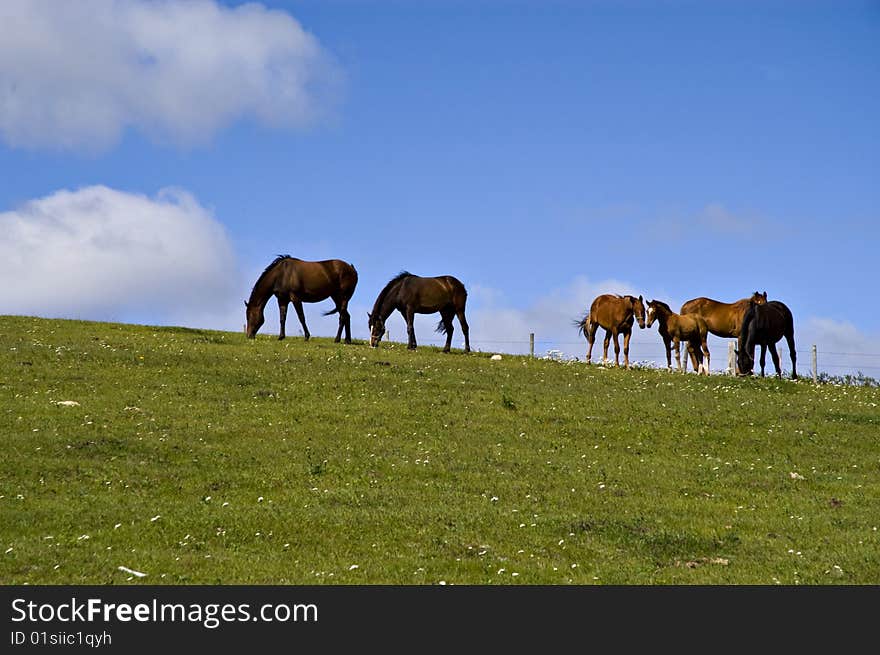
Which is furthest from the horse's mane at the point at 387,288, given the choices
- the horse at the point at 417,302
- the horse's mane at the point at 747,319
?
the horse's mane at the point at 747,319

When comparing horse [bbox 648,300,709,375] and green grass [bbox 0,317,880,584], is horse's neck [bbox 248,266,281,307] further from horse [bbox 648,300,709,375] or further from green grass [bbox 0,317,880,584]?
horse [bbox 648,300,709,375]

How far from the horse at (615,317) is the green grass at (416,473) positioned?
5.93 metres

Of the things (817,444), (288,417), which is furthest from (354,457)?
(817,444)

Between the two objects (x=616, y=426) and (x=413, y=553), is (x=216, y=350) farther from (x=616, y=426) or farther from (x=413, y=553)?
(x=413, y=553)

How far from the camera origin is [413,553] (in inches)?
634

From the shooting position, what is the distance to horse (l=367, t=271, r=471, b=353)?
135 feet

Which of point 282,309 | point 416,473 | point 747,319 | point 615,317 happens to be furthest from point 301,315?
point 416,473

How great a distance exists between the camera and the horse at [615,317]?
41.0 m

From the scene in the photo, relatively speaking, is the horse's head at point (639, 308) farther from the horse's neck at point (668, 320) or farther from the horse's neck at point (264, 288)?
the horse's neck at point (264, 288)

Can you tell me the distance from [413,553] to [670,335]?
25.9m

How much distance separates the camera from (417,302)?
135 feet

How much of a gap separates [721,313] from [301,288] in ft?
50.6

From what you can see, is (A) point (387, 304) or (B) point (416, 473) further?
(A) point (387, 304)

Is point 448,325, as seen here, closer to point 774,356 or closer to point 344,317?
point 344,317
